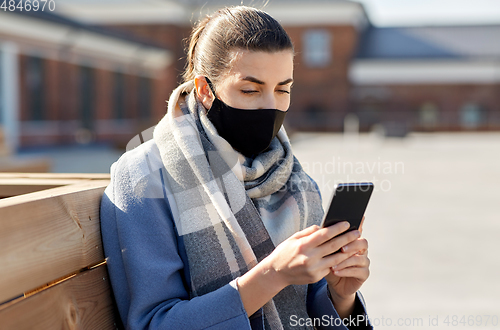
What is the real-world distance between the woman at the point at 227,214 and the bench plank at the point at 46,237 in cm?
8

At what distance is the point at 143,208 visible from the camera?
1479 mm

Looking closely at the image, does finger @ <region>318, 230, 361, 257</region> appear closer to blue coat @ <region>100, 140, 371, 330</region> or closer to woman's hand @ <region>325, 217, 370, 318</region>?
woman's hand @ <region>325, 217, 370, 318</region>

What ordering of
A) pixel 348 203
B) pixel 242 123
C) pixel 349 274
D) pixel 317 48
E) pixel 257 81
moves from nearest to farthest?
pixel 348 203
pixel 349 274
pixel 257 81
pixel 242 123
pixel 317 48

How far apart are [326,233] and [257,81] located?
1.81ft

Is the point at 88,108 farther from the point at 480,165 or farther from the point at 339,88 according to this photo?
the point at 339,88

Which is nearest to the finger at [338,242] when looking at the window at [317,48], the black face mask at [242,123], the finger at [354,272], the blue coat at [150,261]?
the finger at [354,272]

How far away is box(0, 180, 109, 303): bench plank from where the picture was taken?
111cm

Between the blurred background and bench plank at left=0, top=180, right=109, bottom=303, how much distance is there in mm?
1057

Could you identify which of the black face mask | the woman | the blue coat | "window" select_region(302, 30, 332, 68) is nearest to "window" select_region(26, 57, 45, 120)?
the woman

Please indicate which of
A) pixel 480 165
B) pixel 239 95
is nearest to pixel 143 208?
pixel 239 95

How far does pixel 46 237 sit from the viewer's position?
48.9 inches

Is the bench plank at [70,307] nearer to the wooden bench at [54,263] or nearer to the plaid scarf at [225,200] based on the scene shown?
the wooden bench at [54,263]

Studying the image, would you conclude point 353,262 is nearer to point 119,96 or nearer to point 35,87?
point 35,87

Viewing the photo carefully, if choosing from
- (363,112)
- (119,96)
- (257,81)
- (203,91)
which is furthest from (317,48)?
(257,81)
